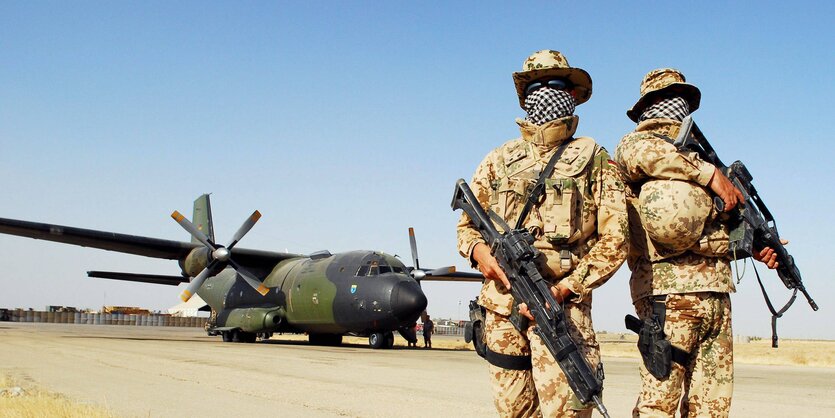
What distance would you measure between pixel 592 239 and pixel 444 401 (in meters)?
4.51

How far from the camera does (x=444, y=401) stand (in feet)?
26.8

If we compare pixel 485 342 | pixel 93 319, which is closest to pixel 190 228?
pixel 485 342

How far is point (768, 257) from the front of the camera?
4.73m

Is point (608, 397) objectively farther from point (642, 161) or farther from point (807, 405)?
point (642, 161)

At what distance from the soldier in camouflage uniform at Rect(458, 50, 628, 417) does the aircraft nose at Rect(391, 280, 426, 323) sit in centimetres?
1632

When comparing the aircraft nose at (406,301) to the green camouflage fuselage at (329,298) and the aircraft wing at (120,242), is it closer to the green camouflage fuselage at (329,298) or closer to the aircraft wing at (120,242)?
the green camouflage fuselage at (329,298)

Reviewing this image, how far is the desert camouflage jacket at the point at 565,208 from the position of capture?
4008 millimetres

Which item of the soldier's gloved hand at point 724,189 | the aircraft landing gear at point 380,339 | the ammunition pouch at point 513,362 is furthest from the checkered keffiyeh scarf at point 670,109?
the aircraft landing gear at point 380,339

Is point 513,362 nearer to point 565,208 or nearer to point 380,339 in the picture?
point 565,208

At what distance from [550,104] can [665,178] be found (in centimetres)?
96

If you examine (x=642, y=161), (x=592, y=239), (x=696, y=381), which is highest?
(x=642, y=161)

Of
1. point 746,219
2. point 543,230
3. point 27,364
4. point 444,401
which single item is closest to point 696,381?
point 746,219

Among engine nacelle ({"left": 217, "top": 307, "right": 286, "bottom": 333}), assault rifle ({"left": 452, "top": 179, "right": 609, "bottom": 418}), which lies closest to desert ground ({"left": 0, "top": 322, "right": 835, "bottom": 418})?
assault rifle ({"left": 452, "top": 179, "right": 609, "bottom": 418})

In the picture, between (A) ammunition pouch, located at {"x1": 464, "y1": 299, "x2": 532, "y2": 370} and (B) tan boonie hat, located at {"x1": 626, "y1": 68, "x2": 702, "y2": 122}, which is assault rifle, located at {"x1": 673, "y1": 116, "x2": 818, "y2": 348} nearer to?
(B) tan boonie hat, located at {"x1": 626, "y1": 68, "x2": 702, "y2": 122}
